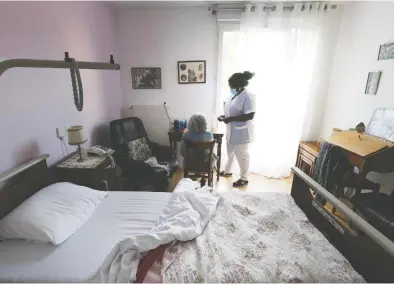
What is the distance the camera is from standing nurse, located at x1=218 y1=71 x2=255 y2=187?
8.61ft

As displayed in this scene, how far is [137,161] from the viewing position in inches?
97.0

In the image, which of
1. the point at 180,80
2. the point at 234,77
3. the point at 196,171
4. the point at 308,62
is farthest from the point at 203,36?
the point at 196,171

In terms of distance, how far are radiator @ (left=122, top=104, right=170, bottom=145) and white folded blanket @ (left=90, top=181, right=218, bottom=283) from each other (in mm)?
1927

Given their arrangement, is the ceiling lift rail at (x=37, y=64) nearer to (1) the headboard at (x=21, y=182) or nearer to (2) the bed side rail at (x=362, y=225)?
(1) the headboard at (x=21, y=182)

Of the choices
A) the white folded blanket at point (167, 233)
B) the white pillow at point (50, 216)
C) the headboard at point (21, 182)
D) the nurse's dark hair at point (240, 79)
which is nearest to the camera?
the white folded blanket at point (167, 233)

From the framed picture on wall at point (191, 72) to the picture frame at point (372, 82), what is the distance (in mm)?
2030

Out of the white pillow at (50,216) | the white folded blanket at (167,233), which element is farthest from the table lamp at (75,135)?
the white folded blanket at (167,233)

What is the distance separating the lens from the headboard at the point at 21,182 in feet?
4.33

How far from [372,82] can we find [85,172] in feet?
10.1

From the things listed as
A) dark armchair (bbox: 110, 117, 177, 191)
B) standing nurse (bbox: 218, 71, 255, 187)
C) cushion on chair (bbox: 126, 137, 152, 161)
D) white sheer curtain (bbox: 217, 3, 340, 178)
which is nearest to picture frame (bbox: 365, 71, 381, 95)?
white sheer curtain (bbox: 217, 3, 340, 178)

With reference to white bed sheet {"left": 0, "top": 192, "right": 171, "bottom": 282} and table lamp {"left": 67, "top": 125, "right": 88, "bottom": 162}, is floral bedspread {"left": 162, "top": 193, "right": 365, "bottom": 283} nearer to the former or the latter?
white bed sheet {"left": 0, "top": 192, "right": 171, "bottom": 282}

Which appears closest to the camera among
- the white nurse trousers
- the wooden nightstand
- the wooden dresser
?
the wooden nightstand

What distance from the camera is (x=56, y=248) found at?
120cm

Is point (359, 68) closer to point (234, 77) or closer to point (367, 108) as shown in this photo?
point (367, 108)
